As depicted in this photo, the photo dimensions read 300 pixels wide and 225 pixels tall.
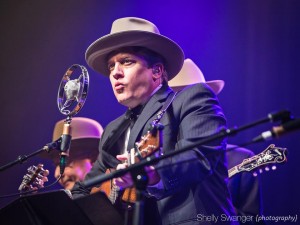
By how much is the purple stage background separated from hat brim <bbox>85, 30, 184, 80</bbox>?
1.41 m

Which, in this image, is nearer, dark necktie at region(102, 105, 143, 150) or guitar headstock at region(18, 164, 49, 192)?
dark necktie at region(102, 105, 143, 150)

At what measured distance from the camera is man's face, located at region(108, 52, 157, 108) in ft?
11.3

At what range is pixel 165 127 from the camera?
3.01m

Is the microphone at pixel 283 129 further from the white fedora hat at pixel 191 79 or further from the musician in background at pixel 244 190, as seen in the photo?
the white fedora hat at pixel 191 79

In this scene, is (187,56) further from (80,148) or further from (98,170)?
(98,170)

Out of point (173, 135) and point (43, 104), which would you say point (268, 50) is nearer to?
point (173, 135)

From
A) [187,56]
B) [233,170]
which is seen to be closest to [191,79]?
[187,56]

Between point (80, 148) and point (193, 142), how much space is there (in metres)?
2.85

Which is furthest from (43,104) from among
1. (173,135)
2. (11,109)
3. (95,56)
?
(173,135)

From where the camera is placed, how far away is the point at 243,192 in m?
4.18

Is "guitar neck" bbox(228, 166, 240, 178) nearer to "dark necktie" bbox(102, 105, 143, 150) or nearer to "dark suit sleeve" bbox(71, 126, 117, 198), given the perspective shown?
"dark necktie" bbox(102, 105, 143, 150)

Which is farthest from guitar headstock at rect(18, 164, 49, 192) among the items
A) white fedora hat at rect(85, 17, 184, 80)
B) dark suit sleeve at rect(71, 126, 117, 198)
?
white fedora hat at rect(85, 17, 184, 80)

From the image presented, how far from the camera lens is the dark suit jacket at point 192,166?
2635mm

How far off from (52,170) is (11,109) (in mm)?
942
